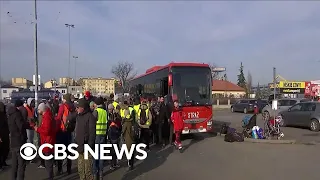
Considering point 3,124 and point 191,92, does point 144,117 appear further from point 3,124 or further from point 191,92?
point 3,124

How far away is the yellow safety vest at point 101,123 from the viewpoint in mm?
8555

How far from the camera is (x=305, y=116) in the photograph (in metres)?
20.5

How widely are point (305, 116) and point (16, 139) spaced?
16985mm

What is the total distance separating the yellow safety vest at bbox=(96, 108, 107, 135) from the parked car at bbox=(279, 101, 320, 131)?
14.6 metres

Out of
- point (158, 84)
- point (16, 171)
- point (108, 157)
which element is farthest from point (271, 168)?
point (158, 84)

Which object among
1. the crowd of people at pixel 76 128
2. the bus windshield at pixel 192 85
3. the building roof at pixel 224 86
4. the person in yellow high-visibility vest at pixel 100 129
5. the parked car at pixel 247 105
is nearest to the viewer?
the crowd of people at pixel 76 128

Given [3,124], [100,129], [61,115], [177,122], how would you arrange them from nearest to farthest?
[100,129]
[61,115]
[3,124]
[177,122]

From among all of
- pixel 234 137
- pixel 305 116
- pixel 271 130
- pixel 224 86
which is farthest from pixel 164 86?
pixel 224 86

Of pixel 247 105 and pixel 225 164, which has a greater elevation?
pixel 247 105

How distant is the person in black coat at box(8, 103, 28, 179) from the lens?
765 cm

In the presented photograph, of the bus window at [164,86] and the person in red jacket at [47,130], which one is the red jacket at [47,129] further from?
the bus window at [164,86]

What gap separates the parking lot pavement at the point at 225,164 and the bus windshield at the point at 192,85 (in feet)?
7.95

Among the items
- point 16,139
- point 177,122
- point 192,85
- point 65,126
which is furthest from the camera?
point 192,85

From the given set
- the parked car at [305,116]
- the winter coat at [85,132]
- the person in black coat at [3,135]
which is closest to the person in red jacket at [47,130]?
the winter coat at [85,132]
